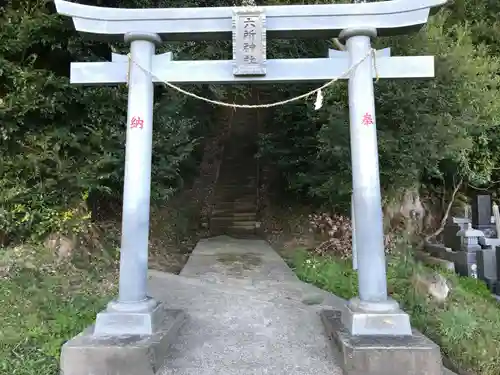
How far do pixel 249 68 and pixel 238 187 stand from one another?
8430 millimetres

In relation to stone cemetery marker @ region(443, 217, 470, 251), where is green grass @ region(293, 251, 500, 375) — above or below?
below

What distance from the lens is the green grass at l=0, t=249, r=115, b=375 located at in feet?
12.2

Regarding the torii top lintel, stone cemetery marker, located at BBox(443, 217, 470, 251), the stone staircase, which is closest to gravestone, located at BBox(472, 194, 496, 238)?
stone cemetery marker, located at BBox(443, 217, 470, 251)

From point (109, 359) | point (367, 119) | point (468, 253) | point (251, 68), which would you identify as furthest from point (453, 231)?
point (109, 359)

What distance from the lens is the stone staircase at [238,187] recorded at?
1060cm

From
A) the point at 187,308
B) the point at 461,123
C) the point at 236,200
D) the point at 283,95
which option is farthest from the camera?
the point at 236,200

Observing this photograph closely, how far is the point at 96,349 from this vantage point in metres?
3.39

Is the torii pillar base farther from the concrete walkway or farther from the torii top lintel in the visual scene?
the torii top lintel

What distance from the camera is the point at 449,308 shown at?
213 inches

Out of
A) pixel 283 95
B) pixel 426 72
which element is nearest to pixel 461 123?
pixel 283 95

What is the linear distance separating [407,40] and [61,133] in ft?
19.5

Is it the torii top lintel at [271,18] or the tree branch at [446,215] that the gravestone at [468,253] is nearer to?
the tree branch at [446,215]

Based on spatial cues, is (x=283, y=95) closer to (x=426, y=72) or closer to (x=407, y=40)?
(x=407, y=40)

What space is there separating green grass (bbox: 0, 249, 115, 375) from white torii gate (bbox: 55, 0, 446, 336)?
31.7 inches
